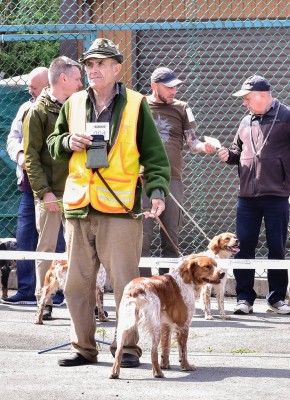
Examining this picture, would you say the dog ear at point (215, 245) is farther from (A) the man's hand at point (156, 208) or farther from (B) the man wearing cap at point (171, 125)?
(A) the man's hand at point (156, 208)

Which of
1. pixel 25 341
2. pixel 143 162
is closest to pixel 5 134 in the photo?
pixel 25 341

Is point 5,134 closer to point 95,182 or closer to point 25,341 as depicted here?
point 25,341

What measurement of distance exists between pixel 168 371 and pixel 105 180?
128cm

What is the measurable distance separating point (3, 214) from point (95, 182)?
4828 millimetres

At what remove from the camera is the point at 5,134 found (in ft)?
39.9

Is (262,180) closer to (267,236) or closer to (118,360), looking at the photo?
(267,236)

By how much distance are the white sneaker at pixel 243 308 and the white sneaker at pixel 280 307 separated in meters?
0.22

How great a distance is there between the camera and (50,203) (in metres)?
9.69

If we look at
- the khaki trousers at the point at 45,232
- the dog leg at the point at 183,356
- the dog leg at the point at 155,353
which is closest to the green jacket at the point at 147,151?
the dog leg at the point at 155,353

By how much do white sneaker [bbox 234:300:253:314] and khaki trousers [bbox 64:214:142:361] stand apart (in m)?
→ 2.98

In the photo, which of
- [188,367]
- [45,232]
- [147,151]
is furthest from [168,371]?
[45,232]

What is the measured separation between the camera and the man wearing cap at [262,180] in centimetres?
1045

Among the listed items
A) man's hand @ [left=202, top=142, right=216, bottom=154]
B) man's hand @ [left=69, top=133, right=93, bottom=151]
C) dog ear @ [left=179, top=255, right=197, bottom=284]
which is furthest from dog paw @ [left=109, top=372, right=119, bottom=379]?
man's hand @ [left=202, top=142, right=216, bottom=154]

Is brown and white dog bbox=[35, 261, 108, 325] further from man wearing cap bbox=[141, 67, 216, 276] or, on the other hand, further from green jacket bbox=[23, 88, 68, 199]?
man wearing cap bbox=[141, 67, 216, 276]
